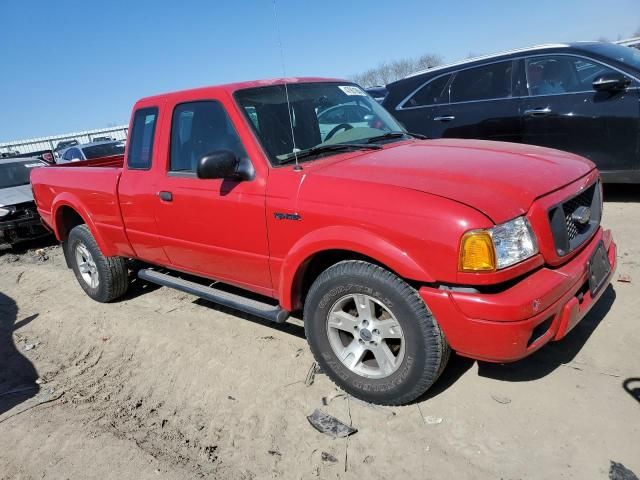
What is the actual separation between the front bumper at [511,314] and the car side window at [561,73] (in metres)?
3.98

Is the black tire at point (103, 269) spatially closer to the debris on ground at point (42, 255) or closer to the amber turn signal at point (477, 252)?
the debris on ground at point (42, 255)

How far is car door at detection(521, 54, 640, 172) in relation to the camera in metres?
5.39

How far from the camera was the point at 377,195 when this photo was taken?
2.62m

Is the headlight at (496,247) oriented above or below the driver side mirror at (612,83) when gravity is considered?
below

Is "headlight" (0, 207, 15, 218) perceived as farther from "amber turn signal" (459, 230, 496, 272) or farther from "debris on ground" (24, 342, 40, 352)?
"amber turn signal" (459, 230, 496, 272)

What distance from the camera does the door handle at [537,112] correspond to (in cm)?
584

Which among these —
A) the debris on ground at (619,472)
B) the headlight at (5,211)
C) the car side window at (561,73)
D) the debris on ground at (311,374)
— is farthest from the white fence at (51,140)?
the debris on ground at (619,472)

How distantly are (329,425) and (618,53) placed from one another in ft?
18.0

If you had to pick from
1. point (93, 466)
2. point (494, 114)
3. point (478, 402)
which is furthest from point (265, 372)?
point (494, 114)

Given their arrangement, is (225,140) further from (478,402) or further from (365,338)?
(478,402)

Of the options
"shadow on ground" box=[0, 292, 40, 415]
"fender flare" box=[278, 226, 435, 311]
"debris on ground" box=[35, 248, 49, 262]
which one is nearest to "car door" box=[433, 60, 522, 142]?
"fender flare" box=[278, 226, 435, 311]

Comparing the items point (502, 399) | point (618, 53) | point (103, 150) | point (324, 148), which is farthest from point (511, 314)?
point (103, 150)

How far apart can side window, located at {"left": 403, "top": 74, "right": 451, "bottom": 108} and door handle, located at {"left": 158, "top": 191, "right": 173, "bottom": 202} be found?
4.32m

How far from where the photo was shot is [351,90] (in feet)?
13.5
